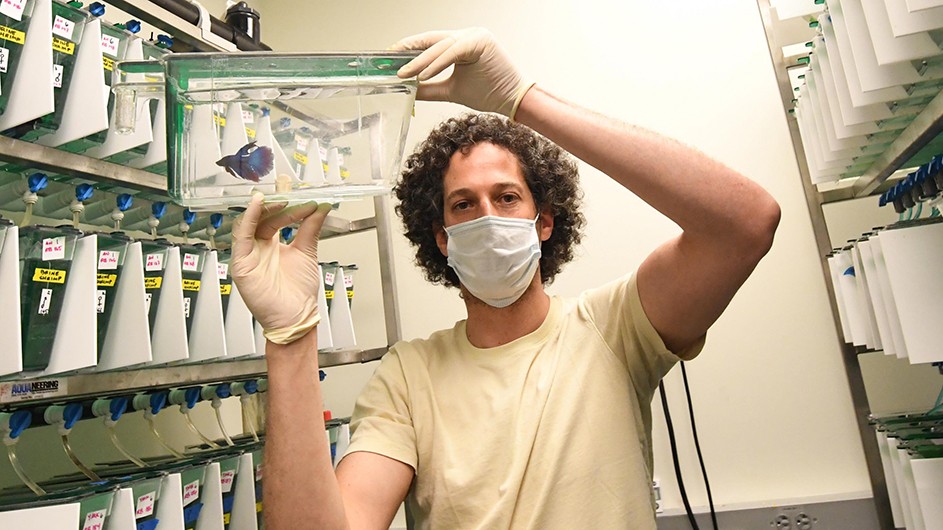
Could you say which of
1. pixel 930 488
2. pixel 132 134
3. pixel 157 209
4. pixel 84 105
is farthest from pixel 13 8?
pixel 930 488

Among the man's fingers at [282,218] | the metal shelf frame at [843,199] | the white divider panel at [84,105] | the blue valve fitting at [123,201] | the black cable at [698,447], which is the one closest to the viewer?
the man's fingers at [282,218]

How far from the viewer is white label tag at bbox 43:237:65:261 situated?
40.4 inches

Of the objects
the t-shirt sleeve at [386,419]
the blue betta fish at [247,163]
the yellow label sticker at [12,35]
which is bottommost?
the t-shirt sleeve at [386,419]

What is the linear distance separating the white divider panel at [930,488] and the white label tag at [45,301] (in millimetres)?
1472

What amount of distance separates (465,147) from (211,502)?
917 millimetres

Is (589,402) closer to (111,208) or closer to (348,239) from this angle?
(111,208)

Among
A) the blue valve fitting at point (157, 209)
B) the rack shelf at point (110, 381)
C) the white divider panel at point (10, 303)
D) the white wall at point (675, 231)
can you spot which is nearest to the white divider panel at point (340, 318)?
the rack shelf at point (110, 381)

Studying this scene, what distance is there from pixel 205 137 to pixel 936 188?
1.28 m

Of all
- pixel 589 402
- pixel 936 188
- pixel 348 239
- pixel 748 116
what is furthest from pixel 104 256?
pixel 748 116

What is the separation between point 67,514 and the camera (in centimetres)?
89

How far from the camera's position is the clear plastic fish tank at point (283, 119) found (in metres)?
0.88

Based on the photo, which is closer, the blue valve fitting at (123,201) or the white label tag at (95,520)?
the white label tag at (95,520)

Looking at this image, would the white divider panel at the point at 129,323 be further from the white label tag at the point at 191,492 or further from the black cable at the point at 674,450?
the black cable at the point at 674,450

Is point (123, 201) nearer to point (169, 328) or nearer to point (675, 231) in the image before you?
point (169, 328)
